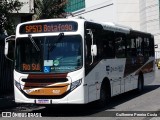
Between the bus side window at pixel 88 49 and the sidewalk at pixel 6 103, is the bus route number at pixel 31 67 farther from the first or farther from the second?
the sidewalk at pixel 6 103

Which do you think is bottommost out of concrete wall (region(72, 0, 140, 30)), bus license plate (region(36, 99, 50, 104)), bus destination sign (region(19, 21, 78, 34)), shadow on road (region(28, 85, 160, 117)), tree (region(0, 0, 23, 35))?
shadow on road (region(28, 85, 160, 117))

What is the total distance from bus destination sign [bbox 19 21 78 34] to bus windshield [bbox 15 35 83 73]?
246 mm

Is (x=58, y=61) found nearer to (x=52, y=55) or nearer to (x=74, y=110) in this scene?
(x=52, y=55)

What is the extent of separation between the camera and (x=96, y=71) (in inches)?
535

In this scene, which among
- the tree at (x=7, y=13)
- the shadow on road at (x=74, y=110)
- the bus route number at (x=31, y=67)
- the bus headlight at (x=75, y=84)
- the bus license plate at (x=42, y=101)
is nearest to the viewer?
the bus headlight at (x=75, y=84)

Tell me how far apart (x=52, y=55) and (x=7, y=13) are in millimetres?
3857

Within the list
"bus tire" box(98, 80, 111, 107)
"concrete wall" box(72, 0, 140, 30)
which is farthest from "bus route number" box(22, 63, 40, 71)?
"concrete wall" box(72, 0, 140, 30)

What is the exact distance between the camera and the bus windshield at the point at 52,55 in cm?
1255

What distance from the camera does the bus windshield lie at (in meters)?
12.6

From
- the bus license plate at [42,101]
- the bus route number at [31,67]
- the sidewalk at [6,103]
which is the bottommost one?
the sidewalk at [6,103]

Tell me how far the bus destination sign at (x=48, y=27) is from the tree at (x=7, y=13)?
2445mm

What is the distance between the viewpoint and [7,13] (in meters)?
15.6

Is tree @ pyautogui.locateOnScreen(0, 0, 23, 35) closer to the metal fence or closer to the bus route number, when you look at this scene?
the bus route number

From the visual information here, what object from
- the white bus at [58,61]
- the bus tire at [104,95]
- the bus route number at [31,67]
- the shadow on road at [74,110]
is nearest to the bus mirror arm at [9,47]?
the white bus at [58,61]
